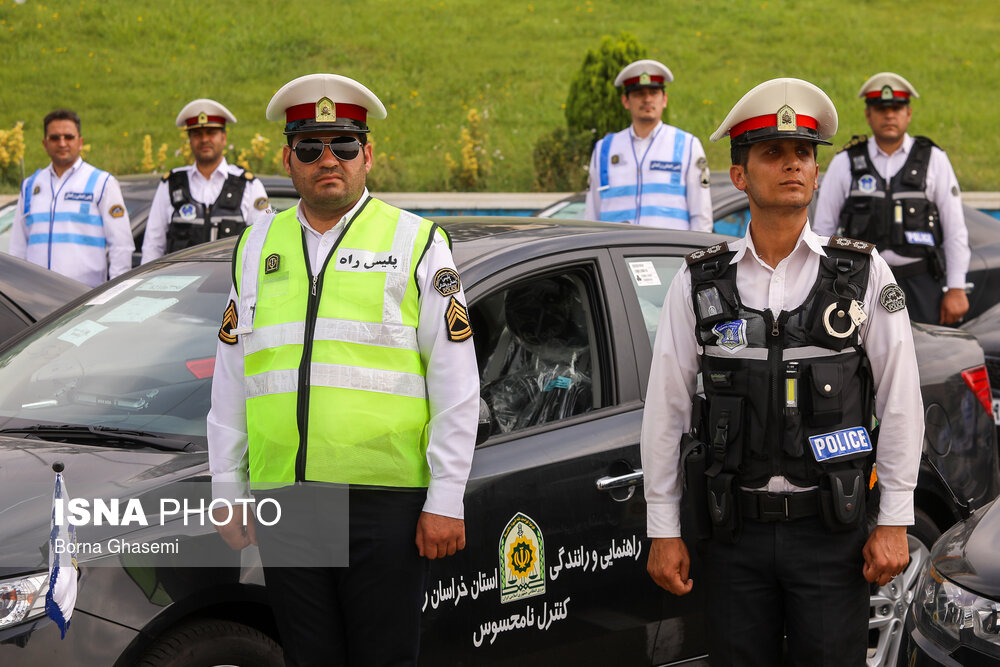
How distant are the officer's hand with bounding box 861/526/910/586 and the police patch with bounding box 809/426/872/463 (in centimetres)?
18

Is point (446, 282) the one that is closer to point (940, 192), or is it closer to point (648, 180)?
point (648, 180)

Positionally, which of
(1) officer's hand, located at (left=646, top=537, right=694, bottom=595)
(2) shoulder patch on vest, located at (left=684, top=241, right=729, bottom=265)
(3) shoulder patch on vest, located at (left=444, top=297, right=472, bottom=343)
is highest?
(2) shoulder patch on vest, located at (left=684, top=241, right=729, bottom=265)

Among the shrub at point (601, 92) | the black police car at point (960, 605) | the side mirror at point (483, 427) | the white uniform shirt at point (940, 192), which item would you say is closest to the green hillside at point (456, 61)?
the shrub at point (601, 92)

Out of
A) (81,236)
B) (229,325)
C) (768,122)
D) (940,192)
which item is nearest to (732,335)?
(768,122)

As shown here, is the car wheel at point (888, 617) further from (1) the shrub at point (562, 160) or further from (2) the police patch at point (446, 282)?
(1) the shrub at point (562, 160)

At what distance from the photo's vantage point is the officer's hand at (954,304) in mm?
6625

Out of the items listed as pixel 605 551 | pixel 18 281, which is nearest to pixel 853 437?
pixel 605 551

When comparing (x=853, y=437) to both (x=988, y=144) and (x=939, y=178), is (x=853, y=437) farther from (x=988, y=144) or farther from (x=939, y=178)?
(x=988, y=144)

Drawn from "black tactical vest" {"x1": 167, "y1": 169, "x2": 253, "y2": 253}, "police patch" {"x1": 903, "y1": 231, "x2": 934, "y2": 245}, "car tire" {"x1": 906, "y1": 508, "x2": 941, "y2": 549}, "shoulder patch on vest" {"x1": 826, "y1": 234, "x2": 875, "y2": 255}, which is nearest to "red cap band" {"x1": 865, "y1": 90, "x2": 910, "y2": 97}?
"police patch" {"x1": 903, "y1": 231, "x2": 934, "y2": 245}

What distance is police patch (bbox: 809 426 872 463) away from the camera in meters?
2.71

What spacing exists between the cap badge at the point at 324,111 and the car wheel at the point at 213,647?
1244mm

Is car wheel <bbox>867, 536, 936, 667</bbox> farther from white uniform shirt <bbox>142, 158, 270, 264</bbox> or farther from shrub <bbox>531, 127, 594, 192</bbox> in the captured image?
shrub <bbox>531, 127, 594, 192</bbox>

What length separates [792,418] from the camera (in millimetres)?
2705

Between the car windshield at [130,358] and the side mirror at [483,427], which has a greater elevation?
the car windshield at [130,358]
